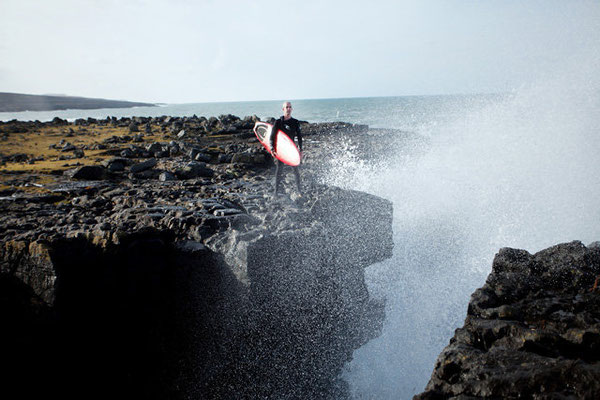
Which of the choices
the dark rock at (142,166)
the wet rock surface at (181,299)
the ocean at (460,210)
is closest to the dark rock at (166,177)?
the dark rock at (142,166)

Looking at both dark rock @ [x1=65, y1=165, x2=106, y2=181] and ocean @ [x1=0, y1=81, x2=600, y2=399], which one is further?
dark rock @ [x1=65, y1=165, x2=106, y2=181]

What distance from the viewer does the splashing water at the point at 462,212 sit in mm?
7664

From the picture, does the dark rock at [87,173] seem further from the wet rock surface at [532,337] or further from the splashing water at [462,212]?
the wet rock surface at [532,337]

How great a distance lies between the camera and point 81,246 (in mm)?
5742

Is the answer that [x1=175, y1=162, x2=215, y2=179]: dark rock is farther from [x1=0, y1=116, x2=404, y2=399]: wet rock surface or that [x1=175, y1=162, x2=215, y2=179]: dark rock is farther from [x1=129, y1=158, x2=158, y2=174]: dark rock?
[x1=0, y1=116, x2=404, y2=399]: wet rock surface

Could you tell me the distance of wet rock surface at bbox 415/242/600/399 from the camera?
2.51 m

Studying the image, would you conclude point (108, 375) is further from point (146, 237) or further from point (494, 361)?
Result: point (494, 361)

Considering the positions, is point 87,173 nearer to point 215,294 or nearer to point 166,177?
point 166,177

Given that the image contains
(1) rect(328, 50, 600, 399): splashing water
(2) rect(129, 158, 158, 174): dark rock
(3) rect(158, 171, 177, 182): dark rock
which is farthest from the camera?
(2) rect(129, 158, 158, 174): dark rock

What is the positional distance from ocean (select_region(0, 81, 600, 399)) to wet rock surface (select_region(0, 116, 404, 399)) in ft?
4.18

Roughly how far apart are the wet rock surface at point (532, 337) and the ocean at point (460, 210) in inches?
157

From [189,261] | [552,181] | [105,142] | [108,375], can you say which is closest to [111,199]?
[189,261]

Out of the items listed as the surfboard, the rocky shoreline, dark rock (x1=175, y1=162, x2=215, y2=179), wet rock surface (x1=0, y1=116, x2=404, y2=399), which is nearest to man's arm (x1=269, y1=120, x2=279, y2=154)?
the surfboard

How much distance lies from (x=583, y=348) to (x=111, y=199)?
9.38 m
